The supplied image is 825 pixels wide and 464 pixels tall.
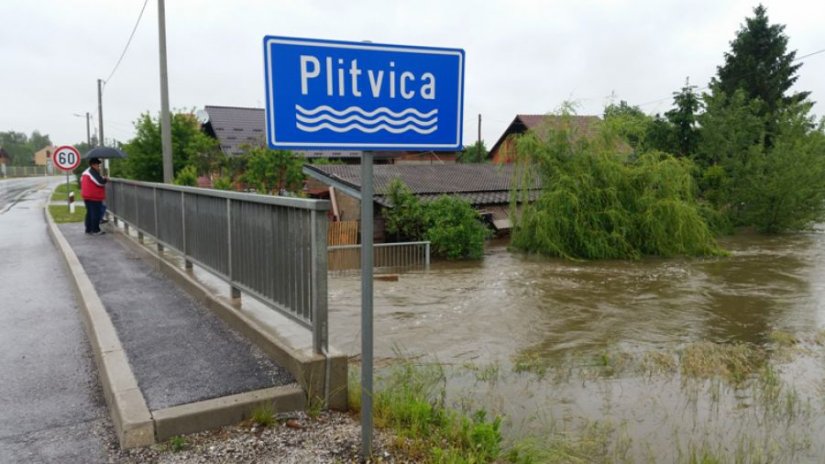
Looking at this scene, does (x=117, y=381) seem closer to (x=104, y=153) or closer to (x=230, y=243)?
(x=230, y=243)

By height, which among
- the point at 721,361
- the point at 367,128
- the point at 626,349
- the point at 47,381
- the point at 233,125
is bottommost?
the point at 626,349

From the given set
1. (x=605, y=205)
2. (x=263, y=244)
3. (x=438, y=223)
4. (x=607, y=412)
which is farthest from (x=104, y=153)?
(x=605, y=205)

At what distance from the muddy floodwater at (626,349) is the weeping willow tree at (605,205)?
62.8 inches

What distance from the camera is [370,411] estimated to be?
310cm

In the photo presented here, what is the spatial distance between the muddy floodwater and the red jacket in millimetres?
5157

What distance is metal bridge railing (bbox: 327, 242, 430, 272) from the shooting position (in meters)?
17.4

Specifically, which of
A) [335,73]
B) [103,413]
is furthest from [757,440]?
[103,413]

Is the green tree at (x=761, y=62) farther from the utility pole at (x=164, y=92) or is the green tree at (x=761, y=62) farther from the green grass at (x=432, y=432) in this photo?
the green grass at (x=432, y=432)

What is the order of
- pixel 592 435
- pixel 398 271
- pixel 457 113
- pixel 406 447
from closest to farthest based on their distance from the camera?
pixel 457 113 → pixel 406 447 → pixel 592 435 → pixel 398 271

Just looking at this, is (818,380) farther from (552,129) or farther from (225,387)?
(552,129)

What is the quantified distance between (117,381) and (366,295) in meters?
Result: 1.90

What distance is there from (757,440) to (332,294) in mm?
→ 9198

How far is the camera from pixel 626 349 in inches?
340

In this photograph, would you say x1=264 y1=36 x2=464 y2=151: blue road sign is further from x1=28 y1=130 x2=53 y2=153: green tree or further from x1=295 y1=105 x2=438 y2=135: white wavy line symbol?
x1=28 y1=130 x2=53 y2=153: green tree
